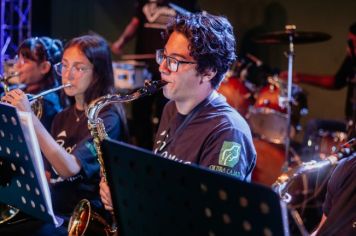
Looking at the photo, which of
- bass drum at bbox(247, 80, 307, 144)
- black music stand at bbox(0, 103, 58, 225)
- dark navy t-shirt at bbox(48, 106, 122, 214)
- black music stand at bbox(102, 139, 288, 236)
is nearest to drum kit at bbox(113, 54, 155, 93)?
bass drum at bbox(247, 80, 307, 144)

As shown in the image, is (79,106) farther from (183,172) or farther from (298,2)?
(298,2)

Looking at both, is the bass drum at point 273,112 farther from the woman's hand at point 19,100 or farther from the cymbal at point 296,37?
the woman's hand at point 19,100

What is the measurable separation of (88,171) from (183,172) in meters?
1.31

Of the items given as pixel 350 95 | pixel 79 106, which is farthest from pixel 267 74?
pixel 79 106

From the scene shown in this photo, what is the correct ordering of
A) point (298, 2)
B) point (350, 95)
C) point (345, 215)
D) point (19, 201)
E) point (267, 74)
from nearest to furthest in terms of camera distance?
point (345, 215) → point (19, 201) → point (350, 95) → point (267, 74) → point (298, 2)

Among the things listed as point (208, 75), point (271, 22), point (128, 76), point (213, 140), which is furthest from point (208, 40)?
point (271, 22)

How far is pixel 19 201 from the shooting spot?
212cm

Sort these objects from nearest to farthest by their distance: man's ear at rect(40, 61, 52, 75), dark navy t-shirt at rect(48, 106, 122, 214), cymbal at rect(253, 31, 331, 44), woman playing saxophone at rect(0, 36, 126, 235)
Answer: woman playing saxophone at rect(0, 36, 126, 235) < dark navy t-shirt at rect(48, 106, 122, 214) < man's ear at rect(40, 61, 52, 75) < cymbal at rect(253, 31, 331, 44)

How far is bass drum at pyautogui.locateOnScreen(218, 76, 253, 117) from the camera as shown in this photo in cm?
482

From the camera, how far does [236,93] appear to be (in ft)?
15.9

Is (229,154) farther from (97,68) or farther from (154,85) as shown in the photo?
(97,68)

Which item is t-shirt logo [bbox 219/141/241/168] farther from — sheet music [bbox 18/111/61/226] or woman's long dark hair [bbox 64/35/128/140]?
woman's long dark hair [bbox 64/35/128/140]

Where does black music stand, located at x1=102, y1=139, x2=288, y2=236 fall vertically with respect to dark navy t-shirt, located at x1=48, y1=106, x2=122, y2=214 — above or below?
above

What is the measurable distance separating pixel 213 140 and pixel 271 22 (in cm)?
419
